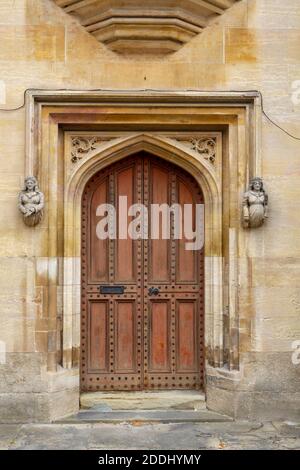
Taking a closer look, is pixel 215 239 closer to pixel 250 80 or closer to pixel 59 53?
pixel 250 80

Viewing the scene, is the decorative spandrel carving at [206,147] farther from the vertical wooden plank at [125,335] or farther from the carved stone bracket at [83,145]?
the vertical wooden plank at [125,335]

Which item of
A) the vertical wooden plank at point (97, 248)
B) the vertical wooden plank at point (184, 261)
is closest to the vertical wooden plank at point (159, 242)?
the vertical wooden plank at point (184, 261)

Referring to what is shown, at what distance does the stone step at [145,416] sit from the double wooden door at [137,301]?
15.1 inches

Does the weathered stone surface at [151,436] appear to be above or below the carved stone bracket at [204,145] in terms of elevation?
below

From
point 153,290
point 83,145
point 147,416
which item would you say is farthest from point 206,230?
point 147,416

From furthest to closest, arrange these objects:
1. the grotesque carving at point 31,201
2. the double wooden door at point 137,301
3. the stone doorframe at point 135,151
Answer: the double wooden door at point 137,301
the stone doorframe at point 135,151
the grotesque carving at point 31,201

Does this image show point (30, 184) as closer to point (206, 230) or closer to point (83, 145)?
point (83, 145)

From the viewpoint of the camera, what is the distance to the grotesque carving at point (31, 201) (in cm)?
561

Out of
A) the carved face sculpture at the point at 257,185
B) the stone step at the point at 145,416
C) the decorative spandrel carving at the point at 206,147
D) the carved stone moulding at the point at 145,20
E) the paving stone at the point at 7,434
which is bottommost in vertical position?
the paving stone at the point at 7,434

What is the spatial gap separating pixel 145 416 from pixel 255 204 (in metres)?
2.59

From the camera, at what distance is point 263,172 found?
5.84m

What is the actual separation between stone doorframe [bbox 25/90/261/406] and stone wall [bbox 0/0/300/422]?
0.12m

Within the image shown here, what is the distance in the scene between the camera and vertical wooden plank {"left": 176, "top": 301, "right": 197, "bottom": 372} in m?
6.31

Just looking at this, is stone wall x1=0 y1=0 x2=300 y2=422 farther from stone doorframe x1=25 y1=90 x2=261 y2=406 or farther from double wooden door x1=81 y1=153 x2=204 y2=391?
double wooden door x1=81 y1=153 x2=204 y2=391
